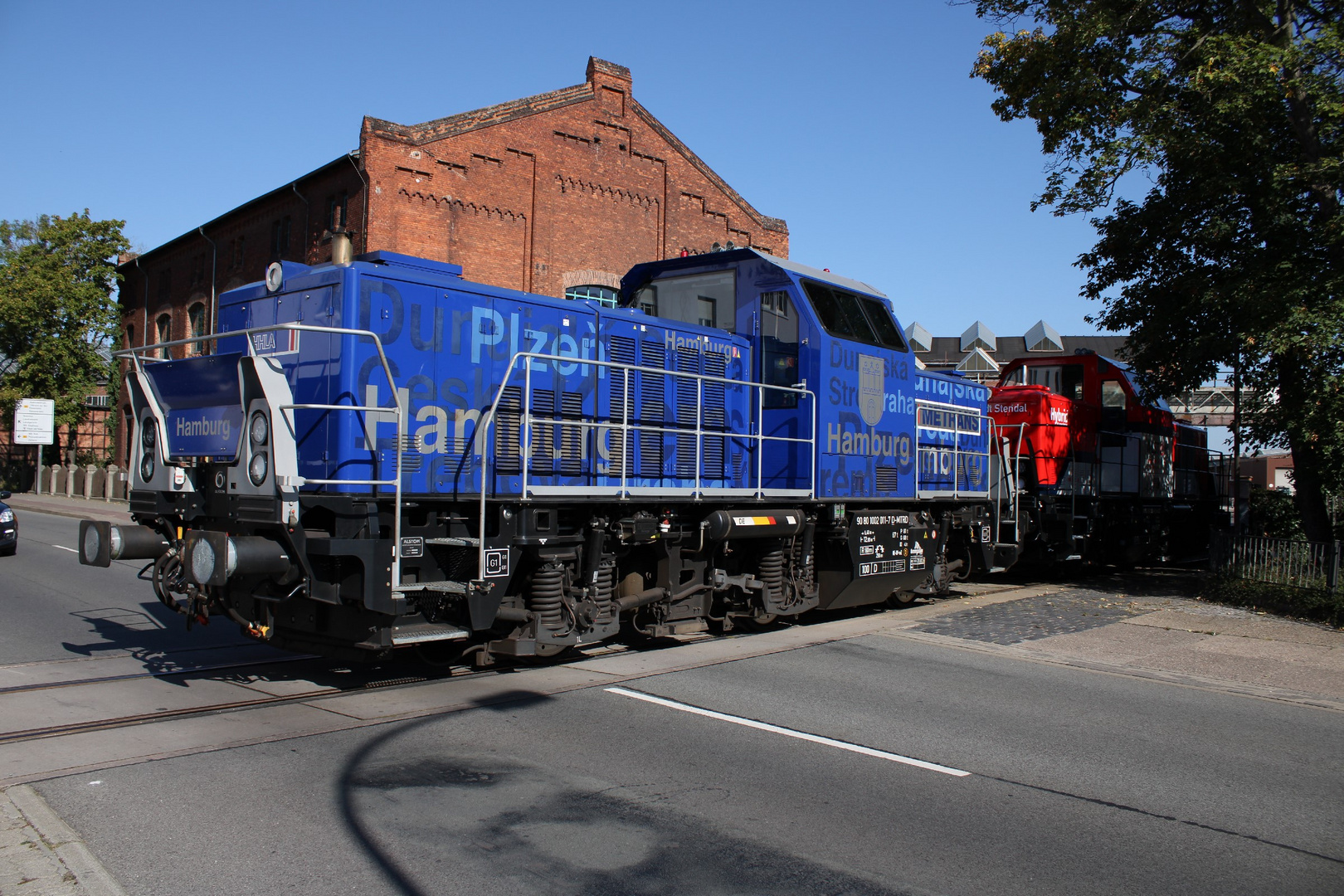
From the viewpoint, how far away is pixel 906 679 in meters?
8.46

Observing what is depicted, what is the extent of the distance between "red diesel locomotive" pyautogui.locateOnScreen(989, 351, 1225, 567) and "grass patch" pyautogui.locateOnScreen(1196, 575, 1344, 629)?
2.43 metres

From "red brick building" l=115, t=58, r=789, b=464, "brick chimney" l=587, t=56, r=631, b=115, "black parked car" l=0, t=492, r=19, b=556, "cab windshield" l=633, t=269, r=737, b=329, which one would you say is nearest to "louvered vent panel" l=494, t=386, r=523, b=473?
"cab windshield" l=633, t=269, r=737, b=329

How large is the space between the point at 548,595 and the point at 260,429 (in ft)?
8.51

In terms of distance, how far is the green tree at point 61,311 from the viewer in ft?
137

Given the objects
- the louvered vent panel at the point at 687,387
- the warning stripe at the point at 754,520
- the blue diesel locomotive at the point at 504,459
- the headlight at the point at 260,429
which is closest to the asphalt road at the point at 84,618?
the blue diesel locomotive at the point at 504,459

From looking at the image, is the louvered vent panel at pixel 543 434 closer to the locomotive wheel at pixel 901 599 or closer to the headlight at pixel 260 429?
the headlight at pixel 260 429

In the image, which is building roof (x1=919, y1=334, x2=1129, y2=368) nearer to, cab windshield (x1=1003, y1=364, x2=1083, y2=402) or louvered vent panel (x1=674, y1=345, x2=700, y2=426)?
cab windshield (x1=1003, y1=364, x2=1083, y2=402)

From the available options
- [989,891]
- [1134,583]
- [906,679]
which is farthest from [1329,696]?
[1134,583]

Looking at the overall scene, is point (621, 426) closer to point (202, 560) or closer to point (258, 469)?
Result: point (258, 469)

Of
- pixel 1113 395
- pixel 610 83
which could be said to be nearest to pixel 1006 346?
pixel 610 83

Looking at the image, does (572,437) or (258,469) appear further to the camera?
(572,437)

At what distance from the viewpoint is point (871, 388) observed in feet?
37.4

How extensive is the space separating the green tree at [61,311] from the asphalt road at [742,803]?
147 ft

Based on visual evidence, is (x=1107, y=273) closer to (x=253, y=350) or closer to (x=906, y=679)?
(x=906, y=679)
